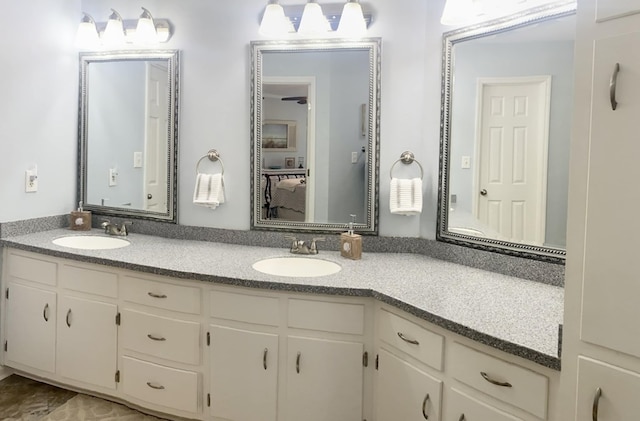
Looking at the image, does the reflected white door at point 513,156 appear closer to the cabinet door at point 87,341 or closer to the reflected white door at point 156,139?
the reflected white door at point 156,139

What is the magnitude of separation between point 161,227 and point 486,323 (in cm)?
191

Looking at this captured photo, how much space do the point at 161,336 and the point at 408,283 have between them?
1.10 m

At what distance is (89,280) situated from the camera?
7.14 feet

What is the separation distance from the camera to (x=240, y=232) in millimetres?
2449

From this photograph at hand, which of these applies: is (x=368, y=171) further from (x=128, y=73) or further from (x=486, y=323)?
(x=128, y=73)

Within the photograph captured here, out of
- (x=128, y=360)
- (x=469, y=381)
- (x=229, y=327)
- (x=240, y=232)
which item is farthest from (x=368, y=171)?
(x=128, y=360)

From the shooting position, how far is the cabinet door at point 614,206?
0.92m

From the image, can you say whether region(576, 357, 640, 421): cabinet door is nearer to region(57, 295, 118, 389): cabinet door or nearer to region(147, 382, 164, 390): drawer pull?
region(147, 382, 164, 390): drawer pull

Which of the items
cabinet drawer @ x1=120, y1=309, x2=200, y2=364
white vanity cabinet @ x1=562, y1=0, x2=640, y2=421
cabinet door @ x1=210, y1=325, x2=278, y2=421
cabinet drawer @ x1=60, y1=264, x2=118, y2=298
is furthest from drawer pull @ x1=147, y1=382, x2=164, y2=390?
white vanity cabinet @ x1=562, y1=0, x2=640, y2=421

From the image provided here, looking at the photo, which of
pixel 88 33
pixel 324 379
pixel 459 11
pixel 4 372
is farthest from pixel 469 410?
pixel 88 33

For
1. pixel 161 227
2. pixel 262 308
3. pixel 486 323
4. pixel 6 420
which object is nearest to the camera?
pixel 486 323

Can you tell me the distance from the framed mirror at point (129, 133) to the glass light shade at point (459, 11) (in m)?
1.44

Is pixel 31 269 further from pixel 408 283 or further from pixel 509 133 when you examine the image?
pixel 509 133

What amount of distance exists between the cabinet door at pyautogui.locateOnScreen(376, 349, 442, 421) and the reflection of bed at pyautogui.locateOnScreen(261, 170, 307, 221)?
3.00ft
